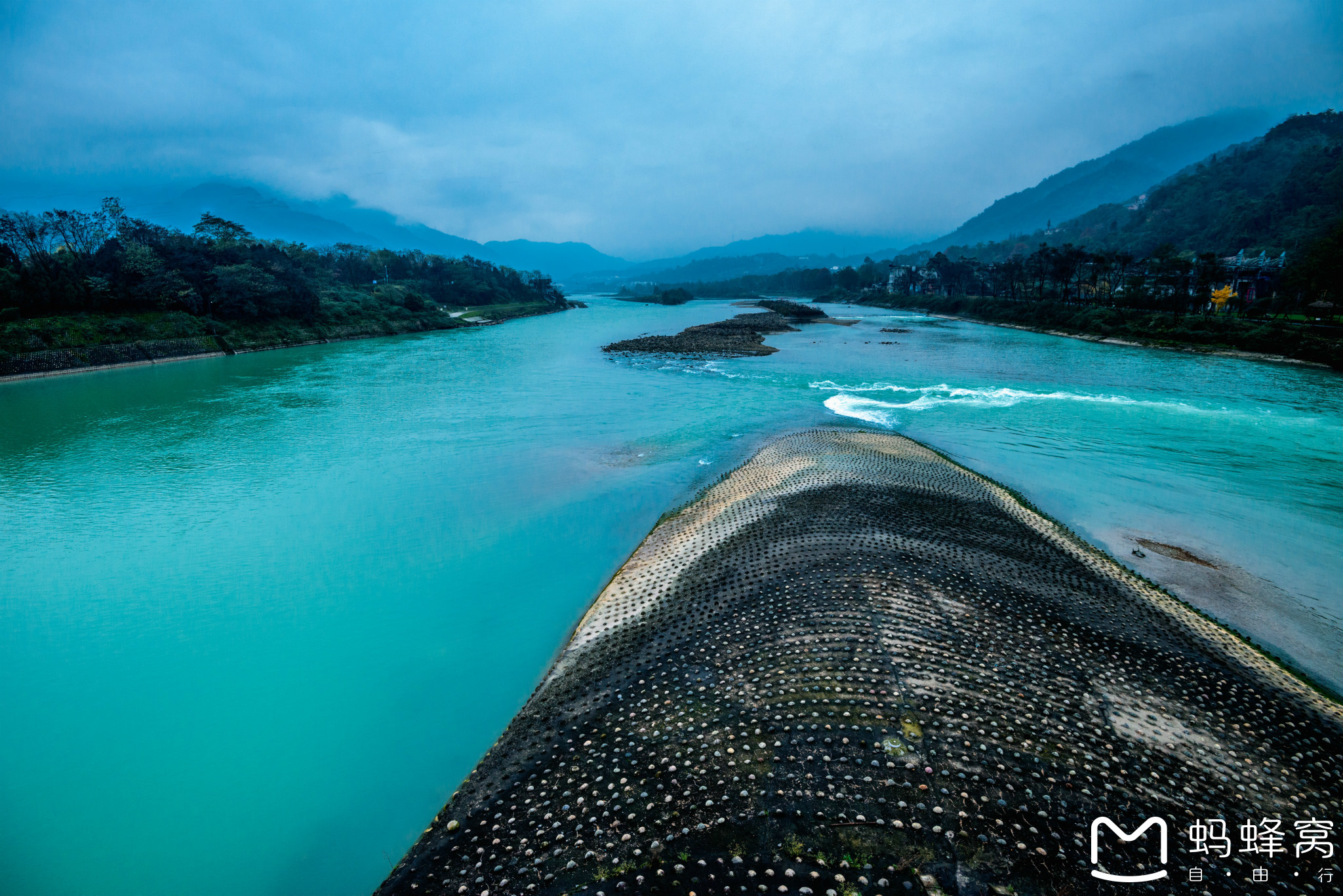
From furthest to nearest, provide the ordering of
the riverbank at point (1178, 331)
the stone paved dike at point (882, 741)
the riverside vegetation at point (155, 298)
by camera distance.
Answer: the riverside vegetation at point (155, 298) < the riverbank at point (1178, 331) < the stone paved dike at point (882, 741)

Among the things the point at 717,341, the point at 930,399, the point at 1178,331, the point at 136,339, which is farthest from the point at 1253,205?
the point at 136,339

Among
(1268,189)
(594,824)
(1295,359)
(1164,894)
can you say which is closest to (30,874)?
(594,824)

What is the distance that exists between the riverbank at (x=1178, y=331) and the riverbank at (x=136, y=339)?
80831 millimetres

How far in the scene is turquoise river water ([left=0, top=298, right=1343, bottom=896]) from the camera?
7871 mm

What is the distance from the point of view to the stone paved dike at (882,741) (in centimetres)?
560

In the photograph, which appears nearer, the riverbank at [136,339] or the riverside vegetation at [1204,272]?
the riverbank at [136,339]

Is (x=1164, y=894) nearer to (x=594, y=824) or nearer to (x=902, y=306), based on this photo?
(x=594, y=824)

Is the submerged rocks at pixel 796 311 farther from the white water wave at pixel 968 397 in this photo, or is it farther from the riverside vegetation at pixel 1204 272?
the white water wave at pixel 968 397

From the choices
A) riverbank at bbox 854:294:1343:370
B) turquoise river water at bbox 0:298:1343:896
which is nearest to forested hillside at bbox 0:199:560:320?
turquoise river water at bbox 0:298:1343:896

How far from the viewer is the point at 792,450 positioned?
20062mm

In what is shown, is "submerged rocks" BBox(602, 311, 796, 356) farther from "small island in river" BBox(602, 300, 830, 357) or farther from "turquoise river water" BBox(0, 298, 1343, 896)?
"turquoise river water" BBox(0, 298, 1343, 896)

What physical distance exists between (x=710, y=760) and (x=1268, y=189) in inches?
5857

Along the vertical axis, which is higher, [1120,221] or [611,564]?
[1120,221]

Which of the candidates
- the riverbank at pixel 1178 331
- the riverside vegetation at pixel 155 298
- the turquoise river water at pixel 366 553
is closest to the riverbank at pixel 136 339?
the riverside vegetation at pixel 155 298
